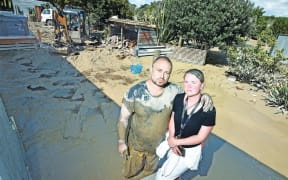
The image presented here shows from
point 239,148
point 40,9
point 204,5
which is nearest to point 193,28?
point 204,5

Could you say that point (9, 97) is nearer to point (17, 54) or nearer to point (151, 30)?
point (17, 54)

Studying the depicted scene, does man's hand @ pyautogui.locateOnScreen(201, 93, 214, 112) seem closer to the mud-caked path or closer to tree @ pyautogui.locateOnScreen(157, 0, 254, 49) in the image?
the mud-caked path

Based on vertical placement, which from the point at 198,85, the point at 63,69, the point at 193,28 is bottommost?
the point at 63,69

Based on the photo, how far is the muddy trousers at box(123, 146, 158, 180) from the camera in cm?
196

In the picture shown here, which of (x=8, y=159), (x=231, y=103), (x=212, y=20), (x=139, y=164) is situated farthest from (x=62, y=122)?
(x=212, y=20)

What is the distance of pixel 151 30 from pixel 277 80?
6.91 meters

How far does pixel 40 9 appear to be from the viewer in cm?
2211

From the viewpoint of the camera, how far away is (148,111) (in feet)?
5.70

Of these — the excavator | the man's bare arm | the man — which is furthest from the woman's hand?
the excavator

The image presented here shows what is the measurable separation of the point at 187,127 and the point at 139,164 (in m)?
0.68

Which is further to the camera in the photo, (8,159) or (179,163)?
(179,163)

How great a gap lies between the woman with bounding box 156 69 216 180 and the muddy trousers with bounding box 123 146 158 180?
0.63ft

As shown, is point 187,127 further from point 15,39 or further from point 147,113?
point 15,39

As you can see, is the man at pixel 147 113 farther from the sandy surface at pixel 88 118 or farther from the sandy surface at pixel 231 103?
the sandy surface at pixel 231 103
